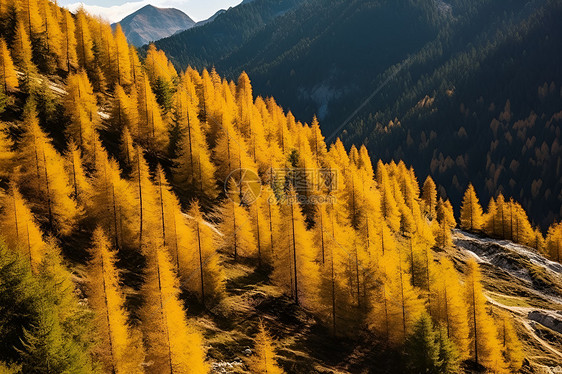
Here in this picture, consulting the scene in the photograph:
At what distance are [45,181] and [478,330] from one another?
54141mm

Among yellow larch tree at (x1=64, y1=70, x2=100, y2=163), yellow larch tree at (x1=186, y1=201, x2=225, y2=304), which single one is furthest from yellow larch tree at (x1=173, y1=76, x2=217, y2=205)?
yellow larch tree at (x1=186, y1=201, x2=225, y2=304)

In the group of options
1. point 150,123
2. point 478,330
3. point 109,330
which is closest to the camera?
point 109,330

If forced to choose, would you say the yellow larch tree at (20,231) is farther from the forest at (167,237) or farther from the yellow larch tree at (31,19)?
the yellow larch tree at (31,19)

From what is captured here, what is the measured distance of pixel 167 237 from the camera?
46156 mm

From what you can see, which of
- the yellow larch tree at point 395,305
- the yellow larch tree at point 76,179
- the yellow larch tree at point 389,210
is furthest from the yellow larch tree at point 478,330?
the yellow larch tree at point 76,179

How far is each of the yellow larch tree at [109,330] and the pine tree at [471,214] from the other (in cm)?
9546

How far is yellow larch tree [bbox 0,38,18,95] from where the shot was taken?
58.2m

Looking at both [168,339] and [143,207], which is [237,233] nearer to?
[143,207]

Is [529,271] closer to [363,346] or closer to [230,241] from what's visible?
[363,346]

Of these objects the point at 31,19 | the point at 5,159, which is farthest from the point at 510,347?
the point at 31,19

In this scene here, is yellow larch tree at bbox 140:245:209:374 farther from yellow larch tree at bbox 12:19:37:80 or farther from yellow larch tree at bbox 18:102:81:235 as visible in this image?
yellow larch tree at bbox 12:19:37:80

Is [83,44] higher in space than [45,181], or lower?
higher

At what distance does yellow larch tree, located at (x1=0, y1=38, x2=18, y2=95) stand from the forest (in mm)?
428

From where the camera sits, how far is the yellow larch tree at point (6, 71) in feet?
191
